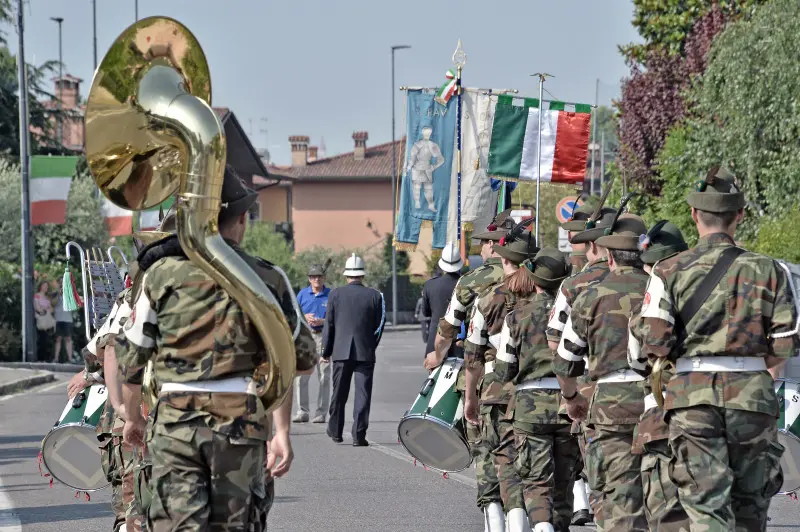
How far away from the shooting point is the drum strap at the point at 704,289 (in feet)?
21.2

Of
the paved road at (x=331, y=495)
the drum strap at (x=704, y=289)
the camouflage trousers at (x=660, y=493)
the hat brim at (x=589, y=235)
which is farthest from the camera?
the paved road at (x=331, y=495)

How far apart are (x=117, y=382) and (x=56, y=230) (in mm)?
34802

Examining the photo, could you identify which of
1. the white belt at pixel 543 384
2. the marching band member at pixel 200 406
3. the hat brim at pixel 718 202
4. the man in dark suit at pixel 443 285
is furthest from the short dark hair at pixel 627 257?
the man in dark suit at pixel 443 285

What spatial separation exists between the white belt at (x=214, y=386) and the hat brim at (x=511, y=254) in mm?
3546

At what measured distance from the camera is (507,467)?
8.55 metres

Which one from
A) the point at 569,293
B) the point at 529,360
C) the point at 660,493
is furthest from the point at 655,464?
the point at 529,360

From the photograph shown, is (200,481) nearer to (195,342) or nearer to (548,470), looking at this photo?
(195,342)

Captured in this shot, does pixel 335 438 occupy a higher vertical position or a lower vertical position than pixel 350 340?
lower

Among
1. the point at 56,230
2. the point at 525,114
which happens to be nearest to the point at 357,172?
the point at 56,230

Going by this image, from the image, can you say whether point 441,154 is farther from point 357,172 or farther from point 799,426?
point 357,172

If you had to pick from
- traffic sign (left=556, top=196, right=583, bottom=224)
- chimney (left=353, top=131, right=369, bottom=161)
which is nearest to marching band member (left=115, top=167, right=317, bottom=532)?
traffic sign (left=556, top=196, right=583, bottom=224)

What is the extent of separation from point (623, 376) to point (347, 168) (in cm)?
8521

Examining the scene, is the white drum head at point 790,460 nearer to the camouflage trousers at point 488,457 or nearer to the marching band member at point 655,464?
the camouflage trousers at point 488,457

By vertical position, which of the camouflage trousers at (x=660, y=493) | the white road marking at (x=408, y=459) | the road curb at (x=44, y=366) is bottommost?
the road curb at (x=44, y=366)
